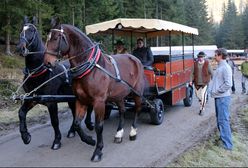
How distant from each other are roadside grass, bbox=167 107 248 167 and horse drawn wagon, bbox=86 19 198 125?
1.97 m

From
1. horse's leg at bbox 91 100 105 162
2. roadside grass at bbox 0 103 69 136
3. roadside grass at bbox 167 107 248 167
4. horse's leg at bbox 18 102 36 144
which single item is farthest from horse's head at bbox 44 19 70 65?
roadside grass at bbox 0 103 69 136

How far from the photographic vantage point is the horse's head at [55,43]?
6551 mm

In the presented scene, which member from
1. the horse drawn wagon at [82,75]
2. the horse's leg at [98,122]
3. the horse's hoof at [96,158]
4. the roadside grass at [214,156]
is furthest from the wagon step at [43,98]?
the roadside grass at [214,156]

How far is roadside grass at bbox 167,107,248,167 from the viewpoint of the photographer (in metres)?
7.09

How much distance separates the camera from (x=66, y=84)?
8.47 m

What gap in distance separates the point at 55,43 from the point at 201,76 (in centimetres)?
690

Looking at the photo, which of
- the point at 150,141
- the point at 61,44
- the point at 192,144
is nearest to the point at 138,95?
the point at 150,141

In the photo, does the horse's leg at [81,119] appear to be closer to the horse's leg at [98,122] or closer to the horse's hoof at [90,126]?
the horse's leg at [98,122]

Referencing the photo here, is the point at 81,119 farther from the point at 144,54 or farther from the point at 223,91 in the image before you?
the point at 144,54

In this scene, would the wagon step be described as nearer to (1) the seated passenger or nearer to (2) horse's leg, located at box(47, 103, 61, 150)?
(2) horse's leg, located at box(47, 103, 61, 150)

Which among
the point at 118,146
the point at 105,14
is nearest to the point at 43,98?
the point at 118,146

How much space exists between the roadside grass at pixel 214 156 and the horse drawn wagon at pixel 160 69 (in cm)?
197

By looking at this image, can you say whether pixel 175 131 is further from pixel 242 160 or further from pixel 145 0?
pixel 145 0

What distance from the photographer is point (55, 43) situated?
6.61 metres
